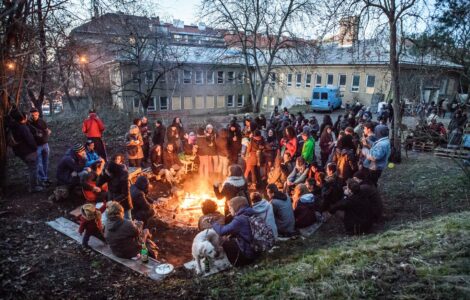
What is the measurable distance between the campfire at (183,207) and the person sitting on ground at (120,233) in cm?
203

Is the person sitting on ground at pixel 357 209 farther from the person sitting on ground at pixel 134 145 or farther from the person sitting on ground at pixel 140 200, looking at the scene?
the person sitting on ground at pixel 134 145

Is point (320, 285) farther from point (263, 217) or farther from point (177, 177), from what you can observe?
point (177, 177)

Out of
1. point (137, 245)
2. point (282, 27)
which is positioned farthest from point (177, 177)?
point (282, 27)

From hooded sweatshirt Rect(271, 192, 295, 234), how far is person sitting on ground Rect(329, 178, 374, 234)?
0.97 metres

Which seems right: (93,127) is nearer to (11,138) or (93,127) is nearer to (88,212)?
(11,138)


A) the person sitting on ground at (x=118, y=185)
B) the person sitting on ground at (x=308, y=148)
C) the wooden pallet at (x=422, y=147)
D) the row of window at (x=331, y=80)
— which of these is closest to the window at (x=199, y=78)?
the row of window at (x=331, y=80)

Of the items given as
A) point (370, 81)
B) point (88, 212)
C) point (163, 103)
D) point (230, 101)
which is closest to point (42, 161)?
point (88, 212)

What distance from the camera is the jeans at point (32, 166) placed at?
7.53 m

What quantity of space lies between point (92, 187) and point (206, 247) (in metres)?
3.77

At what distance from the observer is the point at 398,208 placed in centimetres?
730

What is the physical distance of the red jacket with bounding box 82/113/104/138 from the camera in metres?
9.16

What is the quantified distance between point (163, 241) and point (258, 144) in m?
4.36

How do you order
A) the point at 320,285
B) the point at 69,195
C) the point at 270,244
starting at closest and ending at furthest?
the point at 320,285
the point at 270,244
the point at 69,195

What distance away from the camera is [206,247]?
450 cm
